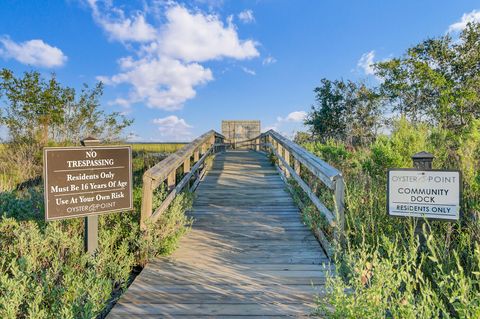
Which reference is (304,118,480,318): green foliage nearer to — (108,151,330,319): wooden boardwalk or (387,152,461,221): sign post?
(387,152,461,221): sign post

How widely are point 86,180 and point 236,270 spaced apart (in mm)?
1672

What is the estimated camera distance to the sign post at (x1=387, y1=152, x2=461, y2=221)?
267cm

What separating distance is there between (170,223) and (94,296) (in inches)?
53.7

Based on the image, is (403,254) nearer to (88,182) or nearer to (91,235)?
(91,235)

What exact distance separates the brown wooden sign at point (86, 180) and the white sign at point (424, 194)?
2546 millimetres

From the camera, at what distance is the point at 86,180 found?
10.6 ft

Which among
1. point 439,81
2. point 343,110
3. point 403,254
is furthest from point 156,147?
point 403,254

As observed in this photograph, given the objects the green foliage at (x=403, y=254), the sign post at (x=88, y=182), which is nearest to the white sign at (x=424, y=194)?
the green foliage at (x=403, y=254)

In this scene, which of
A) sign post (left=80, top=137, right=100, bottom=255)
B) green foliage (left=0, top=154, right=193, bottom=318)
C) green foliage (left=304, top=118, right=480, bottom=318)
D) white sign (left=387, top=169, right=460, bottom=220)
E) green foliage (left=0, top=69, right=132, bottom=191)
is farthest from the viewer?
green foliage (left=0, top=69, right=132, bottom=191)

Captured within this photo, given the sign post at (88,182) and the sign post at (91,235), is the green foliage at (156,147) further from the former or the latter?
the sign post at (91,235)

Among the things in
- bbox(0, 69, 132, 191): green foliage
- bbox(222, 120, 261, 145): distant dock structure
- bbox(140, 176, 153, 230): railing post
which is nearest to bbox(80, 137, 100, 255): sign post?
bbox(140, 176, 153, 230): railing post

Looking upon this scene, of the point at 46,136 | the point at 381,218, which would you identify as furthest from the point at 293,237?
the point at 46,136

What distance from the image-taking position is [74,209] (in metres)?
3.14

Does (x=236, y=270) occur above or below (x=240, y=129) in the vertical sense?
below
